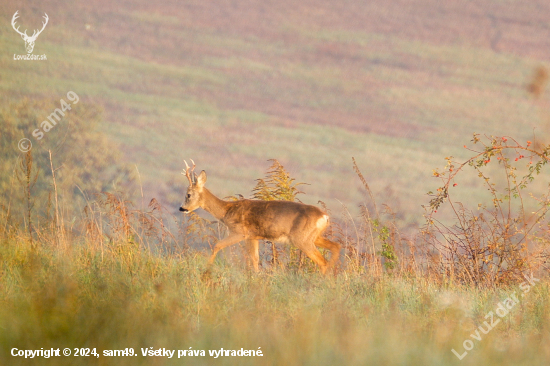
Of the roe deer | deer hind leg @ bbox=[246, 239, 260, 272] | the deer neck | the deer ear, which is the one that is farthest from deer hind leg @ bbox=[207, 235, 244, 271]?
the deer ear

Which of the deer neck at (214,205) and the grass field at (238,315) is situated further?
the deer neck at (214,205)

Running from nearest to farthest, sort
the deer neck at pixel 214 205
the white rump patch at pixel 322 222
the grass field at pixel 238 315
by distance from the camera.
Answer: the grass field at pixel 238 315, the white rump patch at pixel 322 222, the deer neck at pixel 214 205

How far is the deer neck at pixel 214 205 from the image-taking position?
522 inches

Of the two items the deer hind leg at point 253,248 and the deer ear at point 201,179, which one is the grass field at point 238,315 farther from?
the deer ear at point 201,179

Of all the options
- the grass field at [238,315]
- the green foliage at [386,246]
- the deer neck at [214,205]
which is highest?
the deer neck at [214,205]

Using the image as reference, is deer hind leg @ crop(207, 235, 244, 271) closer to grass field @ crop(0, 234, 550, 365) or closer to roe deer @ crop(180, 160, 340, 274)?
roe deer @ crop(180, 160, 340, 274)

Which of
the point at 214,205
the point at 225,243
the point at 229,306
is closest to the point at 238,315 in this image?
the point at 229,306

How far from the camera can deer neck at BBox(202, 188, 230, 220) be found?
13.2 meters

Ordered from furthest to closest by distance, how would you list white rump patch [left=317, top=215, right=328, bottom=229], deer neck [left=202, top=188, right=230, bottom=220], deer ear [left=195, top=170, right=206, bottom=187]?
deer ear [left=195, top=170, right=206, bottom=187]
deer neck [left=202, top=188, right=230, bottom=220]
white rump patch [left=317, top=215, right=328, bottom=229]

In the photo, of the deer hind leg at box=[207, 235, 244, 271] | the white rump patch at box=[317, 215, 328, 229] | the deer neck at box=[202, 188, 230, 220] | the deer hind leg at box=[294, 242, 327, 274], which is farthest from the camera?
the deer neck at box=[202, 188, 230, 220]

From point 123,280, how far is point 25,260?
73.1 inches

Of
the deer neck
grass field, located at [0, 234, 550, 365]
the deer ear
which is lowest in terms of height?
grass field, located at [0, 234, 550, 365]

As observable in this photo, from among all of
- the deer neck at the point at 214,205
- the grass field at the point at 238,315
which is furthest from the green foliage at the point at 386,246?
the deer neck at the point at 214,205

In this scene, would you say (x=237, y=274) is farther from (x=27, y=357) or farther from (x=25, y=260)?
(x=27, y=357)
